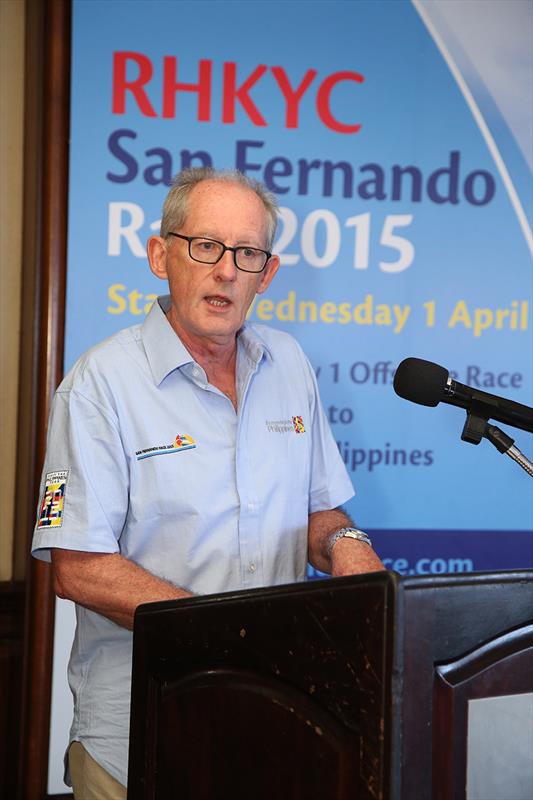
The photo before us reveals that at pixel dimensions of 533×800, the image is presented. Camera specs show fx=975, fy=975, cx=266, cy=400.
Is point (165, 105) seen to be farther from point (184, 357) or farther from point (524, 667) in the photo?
point (524, 667)

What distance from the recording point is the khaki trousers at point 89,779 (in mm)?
1555

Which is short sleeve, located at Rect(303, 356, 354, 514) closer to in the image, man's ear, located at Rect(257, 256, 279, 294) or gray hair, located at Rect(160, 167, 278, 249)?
man's ear, located at Rect(257, 256, 279, 294)

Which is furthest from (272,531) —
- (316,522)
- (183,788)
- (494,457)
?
(494,457)

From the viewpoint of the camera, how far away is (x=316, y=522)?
5.99 feet

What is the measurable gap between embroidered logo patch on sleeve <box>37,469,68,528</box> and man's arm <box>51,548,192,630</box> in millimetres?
49

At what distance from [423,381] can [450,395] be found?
0.05m

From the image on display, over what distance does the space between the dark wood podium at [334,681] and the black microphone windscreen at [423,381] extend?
398 millimetres

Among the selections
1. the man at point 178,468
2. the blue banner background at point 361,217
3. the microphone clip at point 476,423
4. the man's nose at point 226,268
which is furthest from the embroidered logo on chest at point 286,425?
the blue banner background at point 361,217

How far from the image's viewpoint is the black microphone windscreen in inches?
52.6

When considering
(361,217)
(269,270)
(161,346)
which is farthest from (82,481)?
(361,217)

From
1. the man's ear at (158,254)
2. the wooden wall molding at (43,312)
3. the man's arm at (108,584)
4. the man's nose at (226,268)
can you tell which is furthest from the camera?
the wooden wall molding at (43,312)

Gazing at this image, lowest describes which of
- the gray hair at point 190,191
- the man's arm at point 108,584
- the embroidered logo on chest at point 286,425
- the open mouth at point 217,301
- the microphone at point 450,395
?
the man's arm at point 108,584

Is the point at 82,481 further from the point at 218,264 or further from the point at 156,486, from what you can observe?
the point at 218,264

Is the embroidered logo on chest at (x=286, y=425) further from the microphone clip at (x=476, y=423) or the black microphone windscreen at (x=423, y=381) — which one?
the microphone clip at (x=476, y=423)
